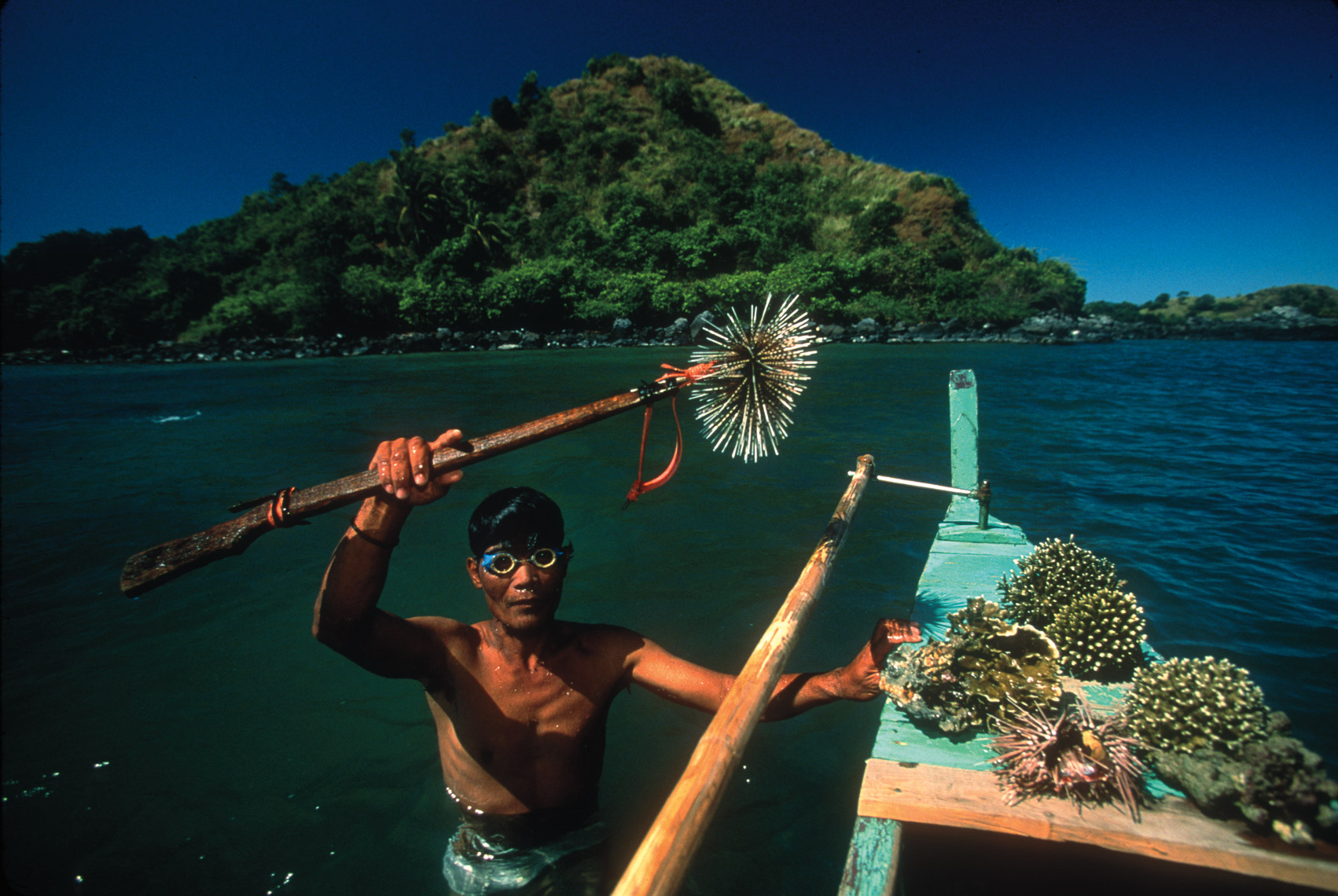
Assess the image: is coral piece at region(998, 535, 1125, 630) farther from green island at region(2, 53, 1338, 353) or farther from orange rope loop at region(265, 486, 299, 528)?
green island at region(2, 53, 1338, 353)

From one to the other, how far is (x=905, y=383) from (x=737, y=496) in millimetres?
15635

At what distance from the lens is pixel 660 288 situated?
45.9m

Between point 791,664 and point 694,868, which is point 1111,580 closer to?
point 791,664

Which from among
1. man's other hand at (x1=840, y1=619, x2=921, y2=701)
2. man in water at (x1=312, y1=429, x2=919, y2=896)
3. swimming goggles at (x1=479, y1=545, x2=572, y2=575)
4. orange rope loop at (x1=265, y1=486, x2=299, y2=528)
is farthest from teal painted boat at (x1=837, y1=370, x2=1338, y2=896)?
orange rope loop at (x1=265, y1=486, x2=299, y2=528)

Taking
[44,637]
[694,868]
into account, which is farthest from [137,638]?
[694,868]

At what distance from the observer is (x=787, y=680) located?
3.10m

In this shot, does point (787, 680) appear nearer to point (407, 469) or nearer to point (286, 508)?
point (407, 469)

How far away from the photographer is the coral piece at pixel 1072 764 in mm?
2443

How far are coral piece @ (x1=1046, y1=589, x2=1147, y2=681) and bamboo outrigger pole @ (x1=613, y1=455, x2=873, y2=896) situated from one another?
1845 millimetres

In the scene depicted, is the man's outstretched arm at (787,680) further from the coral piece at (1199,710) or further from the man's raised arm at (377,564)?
the man's raised arm at (377,564)

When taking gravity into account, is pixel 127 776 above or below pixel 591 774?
below

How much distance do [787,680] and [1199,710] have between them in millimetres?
1799

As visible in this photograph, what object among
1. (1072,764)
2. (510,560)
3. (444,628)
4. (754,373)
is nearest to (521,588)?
(510,560)

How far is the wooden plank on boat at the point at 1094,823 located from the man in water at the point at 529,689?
45 cm
